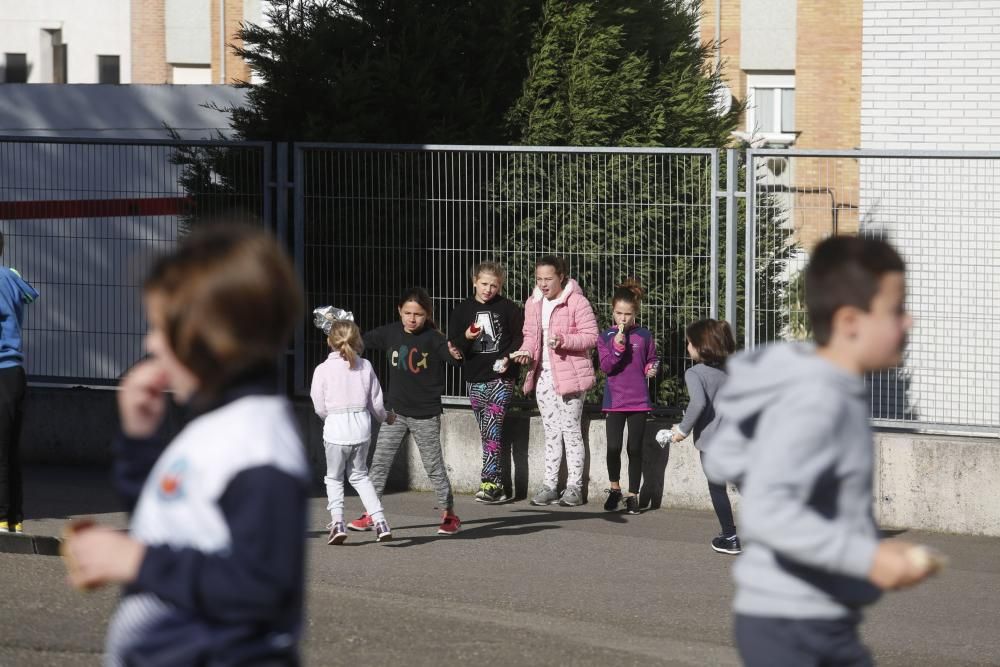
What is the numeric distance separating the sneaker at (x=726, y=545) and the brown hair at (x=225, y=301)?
6.93 metres

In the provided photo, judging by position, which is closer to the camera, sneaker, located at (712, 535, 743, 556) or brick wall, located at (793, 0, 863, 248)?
sneaker, located at (712, 535, 743, 556)

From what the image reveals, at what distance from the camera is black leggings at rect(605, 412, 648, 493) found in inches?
412

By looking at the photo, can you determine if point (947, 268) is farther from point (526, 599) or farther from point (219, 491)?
point (219, 491)

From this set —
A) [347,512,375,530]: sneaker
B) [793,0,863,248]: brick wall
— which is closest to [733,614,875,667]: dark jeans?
[347,512,375,530]: sneaker

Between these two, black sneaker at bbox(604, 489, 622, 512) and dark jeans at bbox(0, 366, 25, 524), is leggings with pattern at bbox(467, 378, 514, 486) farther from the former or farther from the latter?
dark jeans at bbox(0, 366, 25, 524)

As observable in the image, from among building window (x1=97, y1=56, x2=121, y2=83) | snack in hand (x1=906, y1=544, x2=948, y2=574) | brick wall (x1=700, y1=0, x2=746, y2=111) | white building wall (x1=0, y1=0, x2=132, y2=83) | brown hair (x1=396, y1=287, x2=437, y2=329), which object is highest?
white building wall (x1=0, y1=0, x2=132, y2=83)

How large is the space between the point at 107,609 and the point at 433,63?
653cm

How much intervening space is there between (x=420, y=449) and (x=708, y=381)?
6.21 ft

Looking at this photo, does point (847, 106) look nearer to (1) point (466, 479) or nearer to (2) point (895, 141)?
(2) point (895, 141)

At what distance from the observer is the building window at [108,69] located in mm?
40469

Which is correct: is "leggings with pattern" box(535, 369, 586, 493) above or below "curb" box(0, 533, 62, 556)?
above

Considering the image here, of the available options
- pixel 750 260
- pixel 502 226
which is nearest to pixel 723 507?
pixel 750 260

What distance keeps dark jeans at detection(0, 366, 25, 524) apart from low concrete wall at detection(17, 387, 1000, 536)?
3.24m

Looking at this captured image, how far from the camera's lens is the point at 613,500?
10555mm
